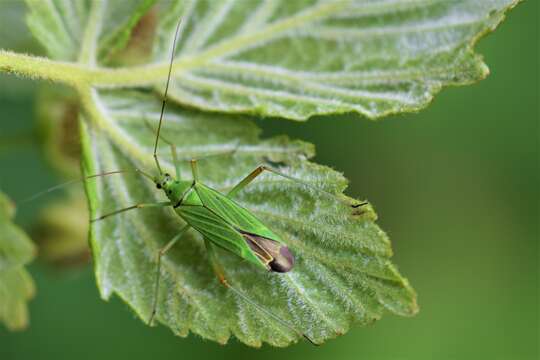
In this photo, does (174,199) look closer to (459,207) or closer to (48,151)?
(48,151)

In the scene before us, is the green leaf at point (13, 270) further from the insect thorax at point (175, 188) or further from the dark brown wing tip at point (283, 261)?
the dark brown wing tip at point (283, 261)

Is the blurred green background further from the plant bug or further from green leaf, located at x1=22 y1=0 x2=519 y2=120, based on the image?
green leaf, located at x1=22 y1=0 x2=519 y2=120

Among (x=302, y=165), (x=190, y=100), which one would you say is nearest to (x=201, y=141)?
(x=190, y=100)

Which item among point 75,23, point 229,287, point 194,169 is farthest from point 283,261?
point 75,23

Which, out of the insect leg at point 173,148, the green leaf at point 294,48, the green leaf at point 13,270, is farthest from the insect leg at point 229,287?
the green leaf at point 13,270

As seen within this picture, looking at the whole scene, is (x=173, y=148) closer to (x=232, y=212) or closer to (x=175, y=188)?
(x=175, y=188)

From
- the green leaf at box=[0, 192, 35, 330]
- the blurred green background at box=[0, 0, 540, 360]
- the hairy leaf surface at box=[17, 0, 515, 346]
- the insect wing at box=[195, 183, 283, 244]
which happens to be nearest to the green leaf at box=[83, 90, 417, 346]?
the hairy leaf surface at box=[17, 0, 515, 346]
